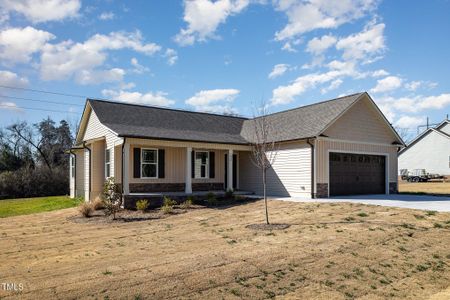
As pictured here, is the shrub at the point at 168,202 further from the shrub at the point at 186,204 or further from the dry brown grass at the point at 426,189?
the dry brown grass at the point at 426,189

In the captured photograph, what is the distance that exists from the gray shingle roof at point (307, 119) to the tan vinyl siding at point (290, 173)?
2.12 ft

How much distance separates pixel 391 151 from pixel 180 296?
19.8 m

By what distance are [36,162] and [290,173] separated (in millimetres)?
38182

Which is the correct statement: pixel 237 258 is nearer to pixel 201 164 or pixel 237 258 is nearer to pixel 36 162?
pixel 201 164

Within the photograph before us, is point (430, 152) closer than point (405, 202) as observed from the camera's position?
No

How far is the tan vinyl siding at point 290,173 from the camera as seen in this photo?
1889 centimetres

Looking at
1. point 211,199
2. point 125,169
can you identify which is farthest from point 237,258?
point 125,169

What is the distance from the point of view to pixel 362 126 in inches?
830

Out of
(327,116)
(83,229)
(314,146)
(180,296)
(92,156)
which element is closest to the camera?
(180,296)

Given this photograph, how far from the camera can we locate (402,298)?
6812mm

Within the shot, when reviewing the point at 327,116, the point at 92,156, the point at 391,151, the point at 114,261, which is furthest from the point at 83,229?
the point at 391,151

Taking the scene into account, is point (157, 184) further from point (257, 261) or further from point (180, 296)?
point (180, 296)

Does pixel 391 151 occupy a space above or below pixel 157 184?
above

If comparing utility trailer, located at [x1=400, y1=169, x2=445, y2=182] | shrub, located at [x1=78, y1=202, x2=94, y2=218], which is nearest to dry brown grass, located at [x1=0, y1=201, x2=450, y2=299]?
shrub, located at [x1=78, y1=202, x2=94, y2=218]
